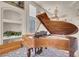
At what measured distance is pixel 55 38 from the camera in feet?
7.06

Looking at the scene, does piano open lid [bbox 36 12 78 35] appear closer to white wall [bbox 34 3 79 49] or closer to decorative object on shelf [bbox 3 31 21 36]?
white wall [bbox 34 3 79 49]

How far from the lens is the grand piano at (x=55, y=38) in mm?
2119

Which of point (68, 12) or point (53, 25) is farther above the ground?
point (68, 12)

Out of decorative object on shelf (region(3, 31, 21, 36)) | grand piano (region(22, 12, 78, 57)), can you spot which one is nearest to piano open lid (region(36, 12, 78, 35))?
grand piano (region(22, 12, 78, 57))

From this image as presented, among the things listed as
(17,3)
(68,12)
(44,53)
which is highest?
(17,3)

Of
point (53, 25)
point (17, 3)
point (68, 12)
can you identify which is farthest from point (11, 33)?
point (68, 12)

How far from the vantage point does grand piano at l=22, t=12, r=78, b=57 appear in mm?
2119

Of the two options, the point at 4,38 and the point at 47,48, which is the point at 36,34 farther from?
the point at 4,38

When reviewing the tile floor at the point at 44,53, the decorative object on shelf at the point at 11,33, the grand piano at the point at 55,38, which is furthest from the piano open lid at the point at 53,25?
the decorative object on shelf at the point at 11,33

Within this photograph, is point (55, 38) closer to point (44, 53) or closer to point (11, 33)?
point (44, 53)

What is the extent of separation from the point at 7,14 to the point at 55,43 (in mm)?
682

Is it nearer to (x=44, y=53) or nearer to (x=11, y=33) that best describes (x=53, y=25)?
(x=44, y=53)

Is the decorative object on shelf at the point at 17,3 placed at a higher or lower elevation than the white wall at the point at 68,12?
higher

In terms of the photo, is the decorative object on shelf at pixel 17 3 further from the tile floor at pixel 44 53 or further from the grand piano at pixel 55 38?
the tile floor at pixel 44 53
